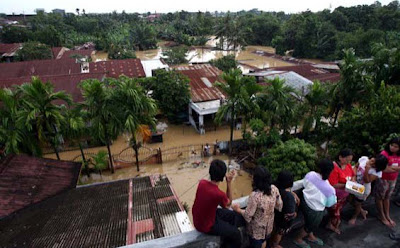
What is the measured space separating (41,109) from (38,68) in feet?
62.3

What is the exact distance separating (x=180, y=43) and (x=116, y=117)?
170ft

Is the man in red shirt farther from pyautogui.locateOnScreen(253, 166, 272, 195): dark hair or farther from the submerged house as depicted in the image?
the submerged house

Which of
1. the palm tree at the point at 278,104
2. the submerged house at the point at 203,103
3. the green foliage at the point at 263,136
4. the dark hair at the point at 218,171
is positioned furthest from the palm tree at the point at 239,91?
the dark hair at the point at 218,171

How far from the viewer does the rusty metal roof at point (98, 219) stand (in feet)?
19.4

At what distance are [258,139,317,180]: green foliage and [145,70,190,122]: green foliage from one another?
9.51 m

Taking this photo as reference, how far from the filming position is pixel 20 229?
6578 mm

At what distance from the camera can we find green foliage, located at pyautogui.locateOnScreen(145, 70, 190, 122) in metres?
18.1

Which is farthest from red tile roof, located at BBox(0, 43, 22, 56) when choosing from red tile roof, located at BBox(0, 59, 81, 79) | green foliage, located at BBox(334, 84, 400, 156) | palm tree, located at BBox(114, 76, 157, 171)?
green foliage, located at BBox(334, 84, 400, 156)

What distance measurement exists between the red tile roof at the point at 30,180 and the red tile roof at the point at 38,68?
58.5 ft

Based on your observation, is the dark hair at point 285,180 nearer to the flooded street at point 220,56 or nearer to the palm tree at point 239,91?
the palm tree at point 239,91

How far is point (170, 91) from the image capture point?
708 inches

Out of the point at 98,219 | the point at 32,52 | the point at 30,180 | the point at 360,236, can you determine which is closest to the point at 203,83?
the point at 30,180

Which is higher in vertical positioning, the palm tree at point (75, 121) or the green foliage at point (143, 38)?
the green foliage at point (143, 38)

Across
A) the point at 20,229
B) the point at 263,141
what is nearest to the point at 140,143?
the point at 263,141
